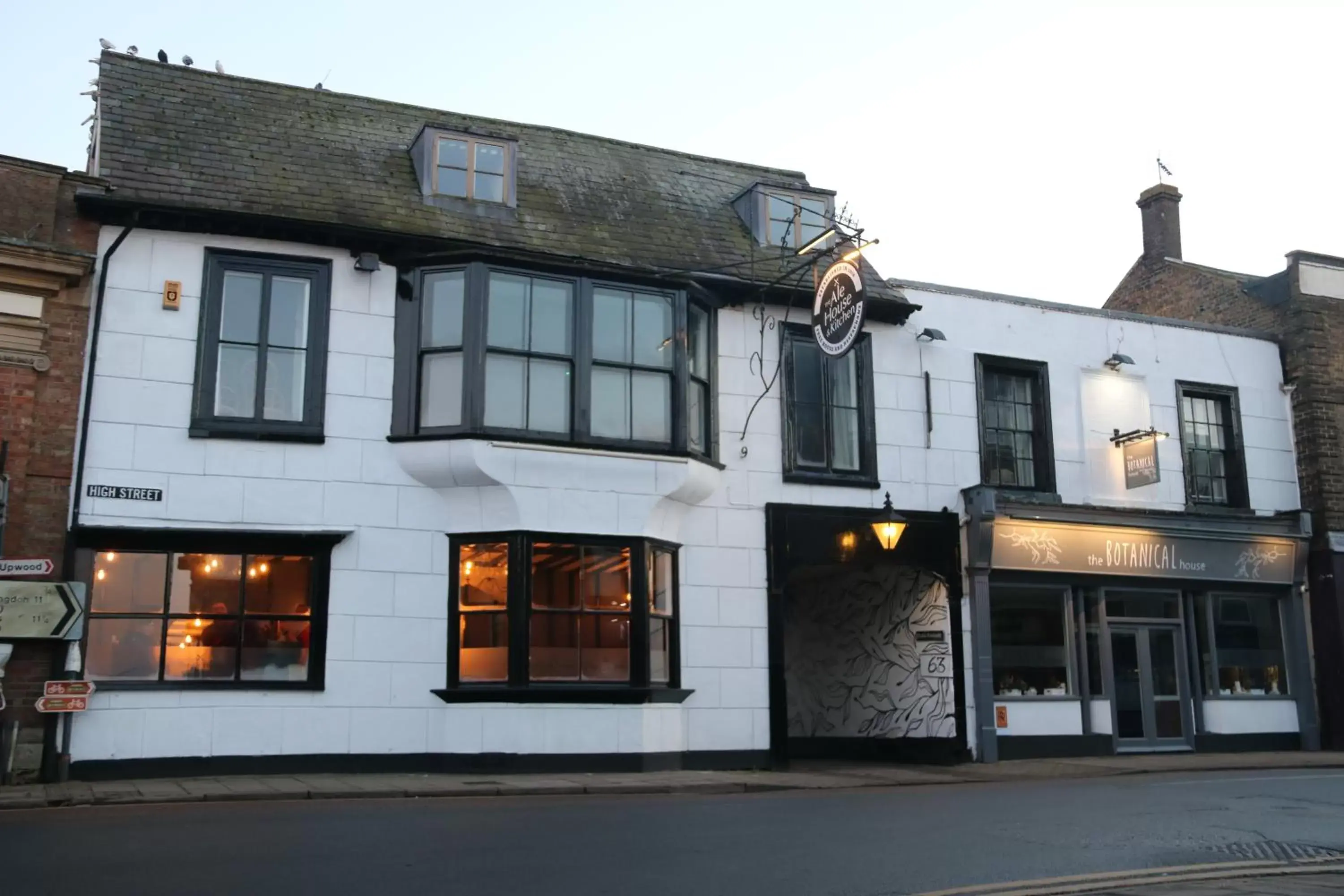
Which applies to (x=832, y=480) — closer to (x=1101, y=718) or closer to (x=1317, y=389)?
(x=1101, y=718)

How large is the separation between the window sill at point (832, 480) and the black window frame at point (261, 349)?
6404 mm

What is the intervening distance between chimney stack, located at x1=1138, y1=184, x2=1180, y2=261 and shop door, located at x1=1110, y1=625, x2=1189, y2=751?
873cm

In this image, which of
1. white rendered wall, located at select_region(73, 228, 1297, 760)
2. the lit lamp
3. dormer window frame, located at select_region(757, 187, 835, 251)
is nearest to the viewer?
white rendered wall, located at select_region(73, 228, 1297, 760)

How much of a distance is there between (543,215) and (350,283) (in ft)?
9.83

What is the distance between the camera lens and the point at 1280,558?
70.3 ft

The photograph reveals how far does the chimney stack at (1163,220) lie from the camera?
25.9 metres

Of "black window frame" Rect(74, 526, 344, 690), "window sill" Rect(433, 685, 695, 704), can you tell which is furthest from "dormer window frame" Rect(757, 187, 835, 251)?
"black window frame" Rect(74, 526, 344, 690)

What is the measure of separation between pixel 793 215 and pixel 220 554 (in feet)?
31.7

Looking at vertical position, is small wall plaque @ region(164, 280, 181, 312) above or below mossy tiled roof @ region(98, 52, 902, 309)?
below

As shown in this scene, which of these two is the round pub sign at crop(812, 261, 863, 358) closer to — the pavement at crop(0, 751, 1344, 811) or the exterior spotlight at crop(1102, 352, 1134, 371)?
the pavement at crop(0, 751, 1344, 811)

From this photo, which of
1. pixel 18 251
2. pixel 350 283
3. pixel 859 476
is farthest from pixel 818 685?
pixel 18 251

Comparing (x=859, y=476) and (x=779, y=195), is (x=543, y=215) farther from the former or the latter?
(x=859, y=476)

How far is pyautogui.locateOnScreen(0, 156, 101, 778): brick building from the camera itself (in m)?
→ 13.7

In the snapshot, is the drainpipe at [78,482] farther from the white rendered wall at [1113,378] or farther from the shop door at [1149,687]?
the shop door at [1149,687]
